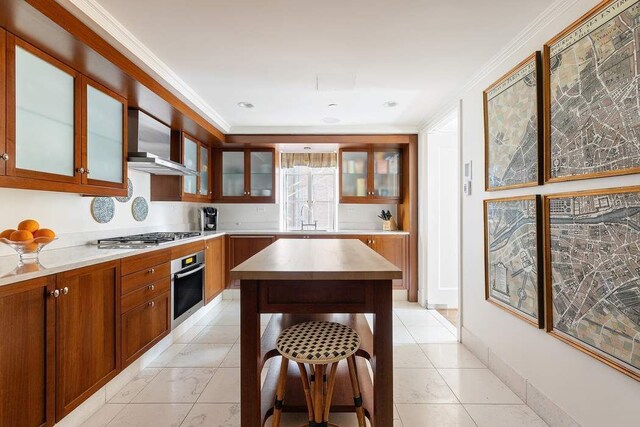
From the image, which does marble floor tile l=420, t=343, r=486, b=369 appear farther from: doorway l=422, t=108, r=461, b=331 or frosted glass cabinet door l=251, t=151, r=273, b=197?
frosted glass cabinet door l=251, t=151, r=273, b=197

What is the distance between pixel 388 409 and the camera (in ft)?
4.95

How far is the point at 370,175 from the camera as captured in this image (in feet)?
15.1

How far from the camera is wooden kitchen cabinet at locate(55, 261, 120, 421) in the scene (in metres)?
1.66

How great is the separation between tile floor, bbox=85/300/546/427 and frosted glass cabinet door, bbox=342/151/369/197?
2.18 m

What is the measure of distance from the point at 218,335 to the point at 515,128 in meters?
3.08

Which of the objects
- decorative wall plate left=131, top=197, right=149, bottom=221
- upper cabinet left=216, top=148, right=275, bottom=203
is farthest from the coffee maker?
decorative wall plate left=131, top=197, right=149, bottom=221

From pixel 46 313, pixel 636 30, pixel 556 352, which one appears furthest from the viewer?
pixel 556 352

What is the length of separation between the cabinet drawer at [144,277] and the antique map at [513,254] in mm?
2620

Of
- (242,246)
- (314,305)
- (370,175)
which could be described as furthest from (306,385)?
(370,175)

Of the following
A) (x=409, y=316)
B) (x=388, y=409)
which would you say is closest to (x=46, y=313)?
(x=388, y=409)

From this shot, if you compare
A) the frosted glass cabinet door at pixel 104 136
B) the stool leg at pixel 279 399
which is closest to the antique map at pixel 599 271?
the stool leg at pixel 279 399

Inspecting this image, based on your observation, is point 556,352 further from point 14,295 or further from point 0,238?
point 0,238

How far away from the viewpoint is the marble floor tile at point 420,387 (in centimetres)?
206

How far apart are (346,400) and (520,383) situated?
1187mm
